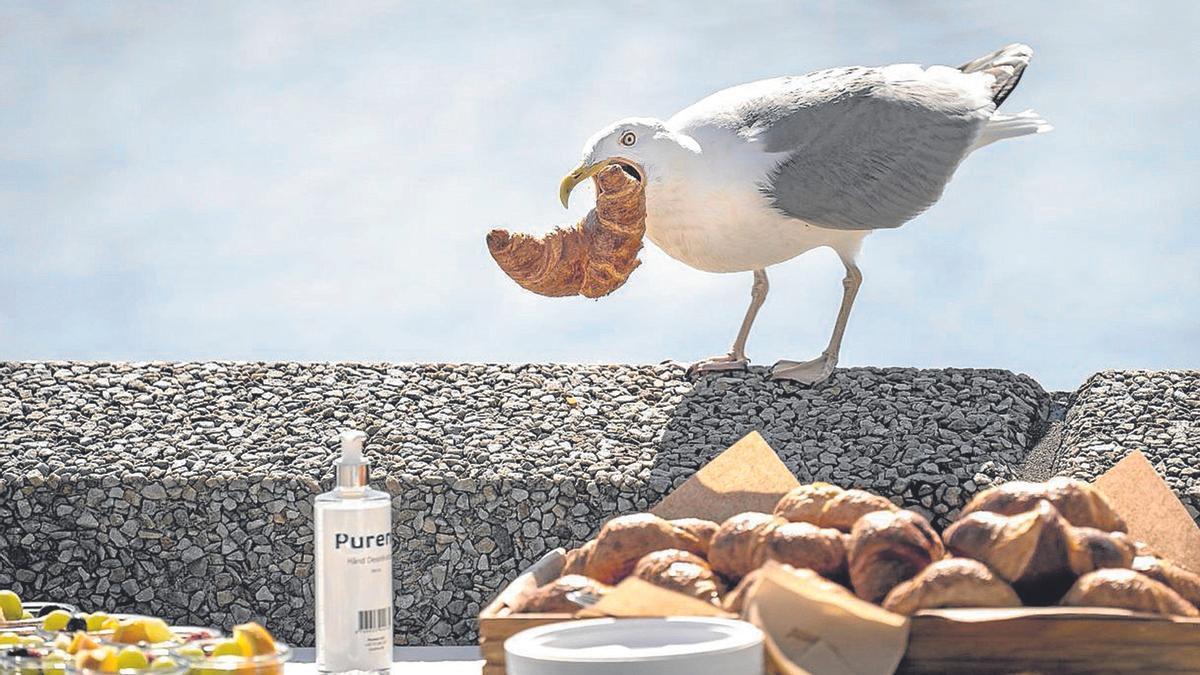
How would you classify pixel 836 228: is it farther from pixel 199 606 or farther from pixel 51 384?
pixel 51 384

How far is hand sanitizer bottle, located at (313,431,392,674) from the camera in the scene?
5.60ft

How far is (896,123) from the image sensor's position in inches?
223

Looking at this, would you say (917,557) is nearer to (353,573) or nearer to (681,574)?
(681,574)

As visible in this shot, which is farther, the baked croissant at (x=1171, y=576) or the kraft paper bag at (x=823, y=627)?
the baked croissant at (x=1171, y=576)

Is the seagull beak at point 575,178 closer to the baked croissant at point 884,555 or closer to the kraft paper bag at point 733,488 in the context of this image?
the kraft paper bag at point 733,488

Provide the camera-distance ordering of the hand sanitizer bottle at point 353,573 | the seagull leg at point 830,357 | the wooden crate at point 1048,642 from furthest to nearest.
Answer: the seagull leg at point 830,357
the hand sanitizer bottle at point 353,573
the wooden crate at point 1048,642

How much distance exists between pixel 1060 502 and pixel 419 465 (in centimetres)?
388

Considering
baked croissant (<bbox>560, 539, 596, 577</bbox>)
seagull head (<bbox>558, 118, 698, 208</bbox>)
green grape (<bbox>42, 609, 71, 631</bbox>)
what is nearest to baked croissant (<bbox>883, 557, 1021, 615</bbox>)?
baked croissant (<bbox>560, 539, 596, 577</bbox>)

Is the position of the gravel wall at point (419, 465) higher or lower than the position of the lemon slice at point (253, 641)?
higher

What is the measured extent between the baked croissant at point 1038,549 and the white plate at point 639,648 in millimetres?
358

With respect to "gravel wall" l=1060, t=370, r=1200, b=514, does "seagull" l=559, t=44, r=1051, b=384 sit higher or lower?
higher

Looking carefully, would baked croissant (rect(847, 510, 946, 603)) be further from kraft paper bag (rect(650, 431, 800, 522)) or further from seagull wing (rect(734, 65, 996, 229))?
seagull wing (rect(734, 65, 996, 229))

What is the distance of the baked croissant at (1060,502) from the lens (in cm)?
164

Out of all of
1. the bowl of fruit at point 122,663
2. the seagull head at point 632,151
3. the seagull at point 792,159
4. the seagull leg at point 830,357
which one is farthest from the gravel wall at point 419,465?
the bowl of fruit at point 122,663
